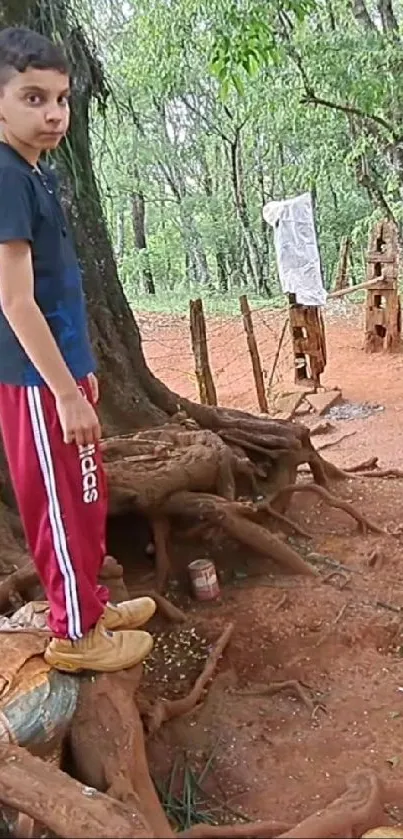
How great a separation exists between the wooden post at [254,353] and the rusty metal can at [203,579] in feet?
17.7

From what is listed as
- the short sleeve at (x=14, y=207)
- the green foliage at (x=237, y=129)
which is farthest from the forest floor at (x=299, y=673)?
the green foliage at (x=237, y=129)

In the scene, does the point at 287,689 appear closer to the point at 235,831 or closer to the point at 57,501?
the point at 235,831

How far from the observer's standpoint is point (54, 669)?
7.49 ft

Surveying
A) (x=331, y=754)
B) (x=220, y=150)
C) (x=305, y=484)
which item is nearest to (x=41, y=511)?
(x=331, y=754)

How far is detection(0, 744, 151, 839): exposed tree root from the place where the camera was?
1653mm

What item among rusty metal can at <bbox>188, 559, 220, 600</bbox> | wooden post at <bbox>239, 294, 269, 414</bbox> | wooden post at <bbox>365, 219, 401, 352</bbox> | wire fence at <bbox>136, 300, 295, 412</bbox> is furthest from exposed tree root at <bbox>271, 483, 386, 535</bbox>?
wooden post at <bbox>365, 219, 401, 352</bbox>

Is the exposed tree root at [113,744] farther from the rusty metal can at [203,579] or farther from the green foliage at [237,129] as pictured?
the green foliage at [237,129]

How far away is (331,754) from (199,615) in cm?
80

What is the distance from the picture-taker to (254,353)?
8852mm

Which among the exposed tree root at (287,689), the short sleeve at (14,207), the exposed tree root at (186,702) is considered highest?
the short sleeve at (14,207)

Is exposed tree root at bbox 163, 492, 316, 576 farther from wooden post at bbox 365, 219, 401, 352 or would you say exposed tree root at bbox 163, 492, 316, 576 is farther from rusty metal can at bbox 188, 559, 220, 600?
wooden post at bbox 365, 219, 401, 352

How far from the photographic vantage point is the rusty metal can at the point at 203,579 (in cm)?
344

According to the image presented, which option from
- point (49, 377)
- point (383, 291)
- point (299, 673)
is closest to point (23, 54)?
point (49, 377)

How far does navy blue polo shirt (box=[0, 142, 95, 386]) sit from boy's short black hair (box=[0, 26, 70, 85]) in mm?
168
